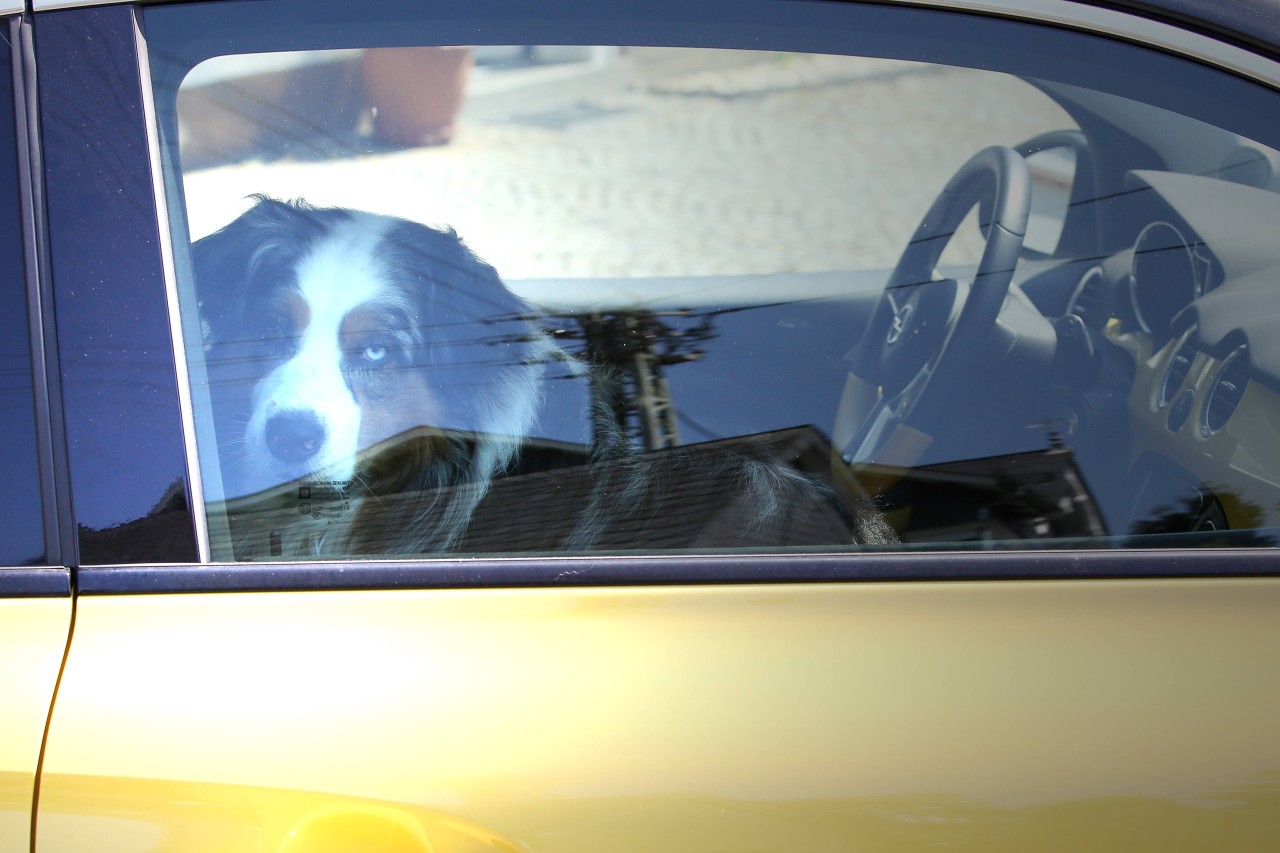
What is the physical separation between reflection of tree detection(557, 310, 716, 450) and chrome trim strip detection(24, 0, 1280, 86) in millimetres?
427

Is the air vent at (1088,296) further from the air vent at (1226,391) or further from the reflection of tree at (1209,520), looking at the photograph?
the reflection of tree at (1209,520)

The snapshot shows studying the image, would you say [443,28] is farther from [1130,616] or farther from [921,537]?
[1130,616]

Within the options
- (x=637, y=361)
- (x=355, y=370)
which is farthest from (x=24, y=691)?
(x=637, y=361)

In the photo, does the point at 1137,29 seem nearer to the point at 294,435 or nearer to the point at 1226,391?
the point at 1226,391

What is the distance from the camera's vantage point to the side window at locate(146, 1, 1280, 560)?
123cm

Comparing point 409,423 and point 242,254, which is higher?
point 242,254

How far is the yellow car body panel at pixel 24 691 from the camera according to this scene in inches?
41.6

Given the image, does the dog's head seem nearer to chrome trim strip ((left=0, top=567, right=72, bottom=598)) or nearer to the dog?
the dog

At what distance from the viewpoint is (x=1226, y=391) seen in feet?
4.66

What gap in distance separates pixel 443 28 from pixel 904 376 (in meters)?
0.68

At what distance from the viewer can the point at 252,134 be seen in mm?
1291

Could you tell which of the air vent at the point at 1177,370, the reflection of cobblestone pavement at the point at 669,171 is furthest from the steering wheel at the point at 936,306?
the air vent at the point at 1177,370

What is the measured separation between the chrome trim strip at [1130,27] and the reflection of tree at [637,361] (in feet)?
1.40

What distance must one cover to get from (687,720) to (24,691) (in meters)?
0.65
